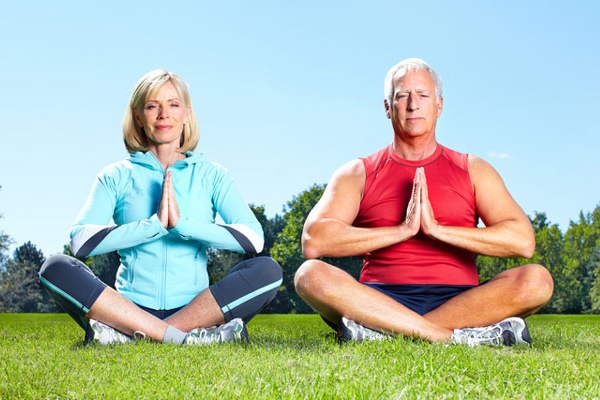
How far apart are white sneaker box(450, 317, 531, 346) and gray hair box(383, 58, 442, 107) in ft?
6.74

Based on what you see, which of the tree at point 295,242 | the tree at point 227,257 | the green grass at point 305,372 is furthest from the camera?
the tree at point 227,257

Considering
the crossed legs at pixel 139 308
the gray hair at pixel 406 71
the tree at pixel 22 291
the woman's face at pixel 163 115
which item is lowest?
the tree at pixel 22 291

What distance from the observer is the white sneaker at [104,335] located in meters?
4.99

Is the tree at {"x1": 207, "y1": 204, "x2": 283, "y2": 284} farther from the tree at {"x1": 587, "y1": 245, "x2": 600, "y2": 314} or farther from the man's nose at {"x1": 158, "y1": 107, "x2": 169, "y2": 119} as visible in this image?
the man's nose at {"x1": 158, "y1": 107, "x2": 169, "y2": 119}

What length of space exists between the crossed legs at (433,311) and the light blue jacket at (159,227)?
2.59ft

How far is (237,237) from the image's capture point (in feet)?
16.8

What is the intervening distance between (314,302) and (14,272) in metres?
51.9

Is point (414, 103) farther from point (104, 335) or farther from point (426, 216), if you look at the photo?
point (104, 335)

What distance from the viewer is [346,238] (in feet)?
15.5

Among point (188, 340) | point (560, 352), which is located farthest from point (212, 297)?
point (560, 352)

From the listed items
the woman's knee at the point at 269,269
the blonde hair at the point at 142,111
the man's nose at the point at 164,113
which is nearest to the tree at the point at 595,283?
the woman's knee at the point at 269,269

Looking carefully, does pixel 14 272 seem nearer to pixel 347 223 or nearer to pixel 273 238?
pixel 273 238

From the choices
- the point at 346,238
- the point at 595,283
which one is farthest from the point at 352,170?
the point at 595,283

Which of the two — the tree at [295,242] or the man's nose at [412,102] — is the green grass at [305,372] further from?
the tree at [295,242]
